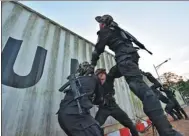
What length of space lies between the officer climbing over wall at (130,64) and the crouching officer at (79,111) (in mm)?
439

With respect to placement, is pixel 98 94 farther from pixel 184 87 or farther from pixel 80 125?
pixel 184 87

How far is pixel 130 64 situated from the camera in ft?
5.48

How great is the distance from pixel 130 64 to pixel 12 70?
1.57 m

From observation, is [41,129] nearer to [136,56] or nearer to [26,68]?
[26,68]

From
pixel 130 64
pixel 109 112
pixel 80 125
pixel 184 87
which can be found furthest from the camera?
pixel 184 87

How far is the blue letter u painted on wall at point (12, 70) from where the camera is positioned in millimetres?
1959

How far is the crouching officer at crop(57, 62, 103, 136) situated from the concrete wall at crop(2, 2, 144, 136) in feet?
2.18

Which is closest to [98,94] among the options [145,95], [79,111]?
[79,111]

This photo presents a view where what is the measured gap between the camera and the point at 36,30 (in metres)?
2.56

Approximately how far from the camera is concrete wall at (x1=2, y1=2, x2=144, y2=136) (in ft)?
6.23

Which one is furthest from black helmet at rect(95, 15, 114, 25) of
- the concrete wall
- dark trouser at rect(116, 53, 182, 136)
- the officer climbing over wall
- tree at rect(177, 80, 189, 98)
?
tree at rect(177, 80, 189, 98)

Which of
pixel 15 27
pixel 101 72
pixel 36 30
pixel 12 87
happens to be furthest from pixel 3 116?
pixel 101 72

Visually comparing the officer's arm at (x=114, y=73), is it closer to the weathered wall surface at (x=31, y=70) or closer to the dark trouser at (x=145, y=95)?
the dark trouser at (x=145, y=95)

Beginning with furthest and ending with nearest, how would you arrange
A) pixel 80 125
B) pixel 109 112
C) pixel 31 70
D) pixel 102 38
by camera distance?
pixel 109 112 < pixel 31 70 < pixel 102 38 < pixel 80 125
